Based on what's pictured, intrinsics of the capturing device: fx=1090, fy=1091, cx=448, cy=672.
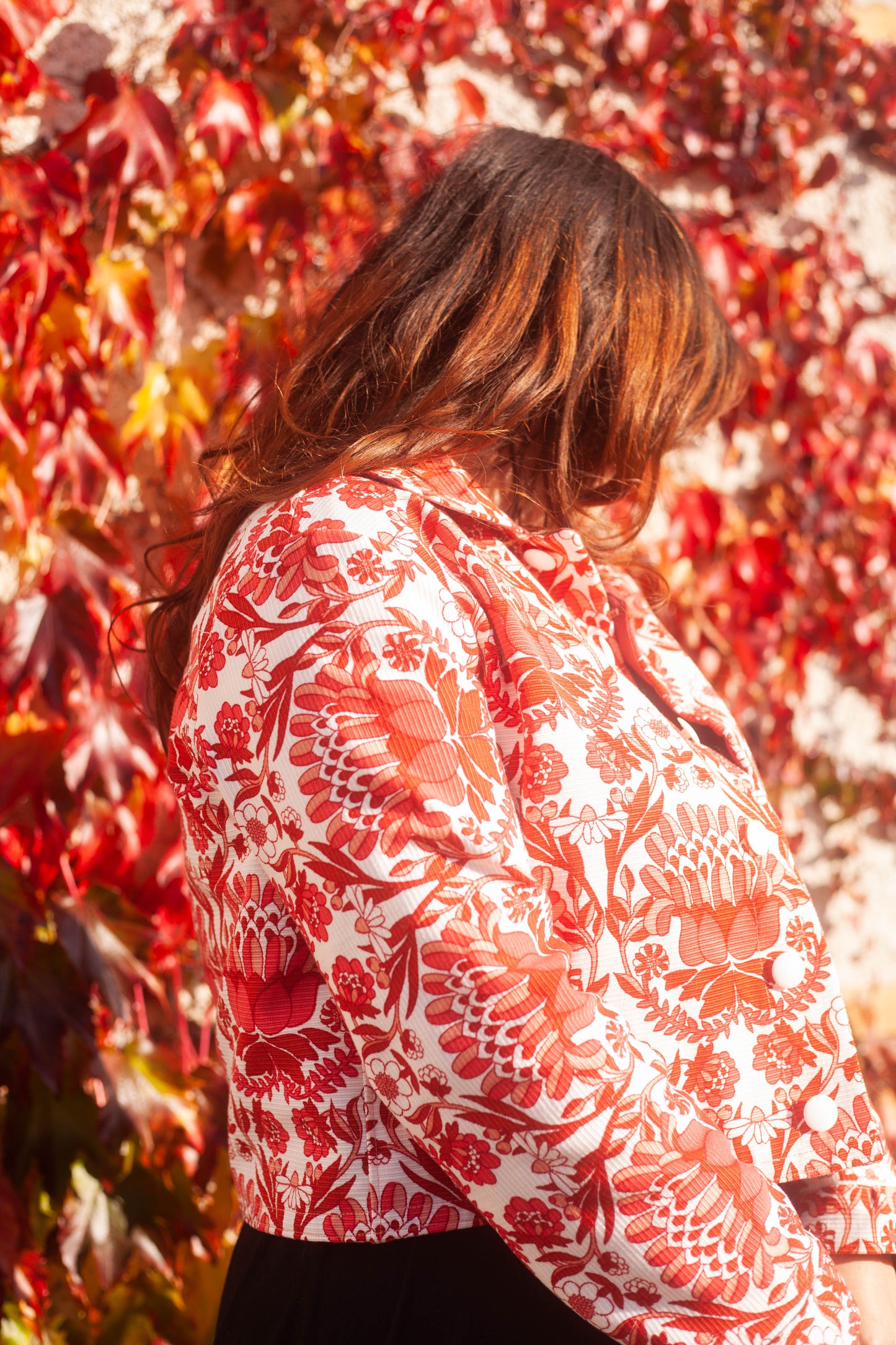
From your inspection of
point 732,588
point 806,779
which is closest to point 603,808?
point 732,588

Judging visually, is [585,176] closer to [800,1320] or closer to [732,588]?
[800,1320]

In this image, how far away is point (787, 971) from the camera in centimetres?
85

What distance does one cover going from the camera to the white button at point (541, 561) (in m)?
0.93

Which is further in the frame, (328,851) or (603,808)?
(603,808)

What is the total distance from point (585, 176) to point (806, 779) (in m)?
1.59

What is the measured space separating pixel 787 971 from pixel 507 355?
56 centimetres

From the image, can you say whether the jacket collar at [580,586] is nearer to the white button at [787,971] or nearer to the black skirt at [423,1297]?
the white button at [787,971]

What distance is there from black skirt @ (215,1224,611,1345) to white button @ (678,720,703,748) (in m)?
0.42

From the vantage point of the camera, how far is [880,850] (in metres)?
2.44

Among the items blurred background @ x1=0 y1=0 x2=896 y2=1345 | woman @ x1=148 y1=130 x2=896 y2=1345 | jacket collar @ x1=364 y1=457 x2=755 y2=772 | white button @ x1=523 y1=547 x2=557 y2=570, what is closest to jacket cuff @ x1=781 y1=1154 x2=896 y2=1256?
woman @ x1=148 y1=130 x2=896 y2=1345

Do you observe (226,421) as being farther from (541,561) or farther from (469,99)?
(541,561)

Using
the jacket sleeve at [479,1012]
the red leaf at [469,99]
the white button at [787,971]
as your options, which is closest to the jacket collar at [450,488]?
the jacket sleeve at [479,1012]

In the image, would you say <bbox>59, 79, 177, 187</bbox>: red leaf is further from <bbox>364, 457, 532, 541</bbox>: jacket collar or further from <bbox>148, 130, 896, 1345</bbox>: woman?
<bbox>364, 457, 532, 541</bbox>: jacket collar

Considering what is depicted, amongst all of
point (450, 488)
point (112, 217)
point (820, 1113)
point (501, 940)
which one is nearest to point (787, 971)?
point (820, 1113)
